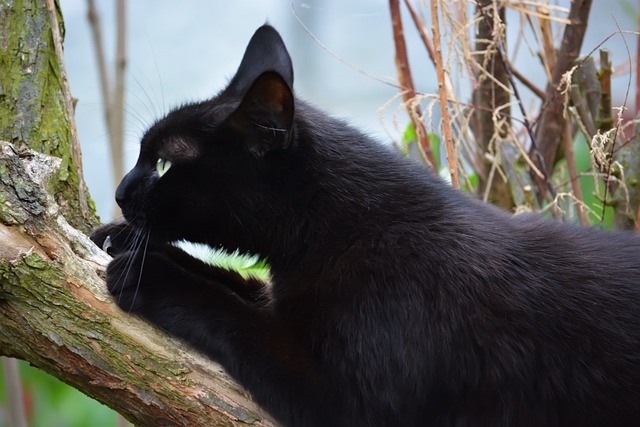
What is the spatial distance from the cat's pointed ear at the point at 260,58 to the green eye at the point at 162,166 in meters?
0.20

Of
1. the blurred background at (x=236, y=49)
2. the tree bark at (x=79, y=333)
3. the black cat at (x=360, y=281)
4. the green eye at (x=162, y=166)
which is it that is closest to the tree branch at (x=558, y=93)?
the black cat at (x=360, y=281)

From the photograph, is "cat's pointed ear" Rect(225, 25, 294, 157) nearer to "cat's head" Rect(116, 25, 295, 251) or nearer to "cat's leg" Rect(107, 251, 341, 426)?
"cat's head" Rect(116, 25, 295, 251)

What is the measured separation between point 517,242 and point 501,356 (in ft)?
0.74

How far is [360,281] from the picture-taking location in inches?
56.3

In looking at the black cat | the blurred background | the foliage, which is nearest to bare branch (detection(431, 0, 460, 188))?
the black cat

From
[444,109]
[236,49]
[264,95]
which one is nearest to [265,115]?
[264,95]

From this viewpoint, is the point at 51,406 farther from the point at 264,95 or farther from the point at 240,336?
the point at 264,95

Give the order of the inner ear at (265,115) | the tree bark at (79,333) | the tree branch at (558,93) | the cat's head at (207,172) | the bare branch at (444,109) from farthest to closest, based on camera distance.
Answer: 1. the tree branch at (558,93)
2. the bare branch at (444,109)
3. the cat's head at (207,172)
4. the inner ear at (265,115)
5. the tree bark at (79,333)

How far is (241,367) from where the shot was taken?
1.37m

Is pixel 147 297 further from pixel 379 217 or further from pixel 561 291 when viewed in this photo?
pixel 561 291

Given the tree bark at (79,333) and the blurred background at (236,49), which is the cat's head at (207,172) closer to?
the tree bark at (79,333)

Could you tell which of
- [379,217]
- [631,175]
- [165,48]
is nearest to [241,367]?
[379,217]

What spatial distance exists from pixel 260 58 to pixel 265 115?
219mm

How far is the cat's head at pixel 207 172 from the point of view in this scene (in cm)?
151
